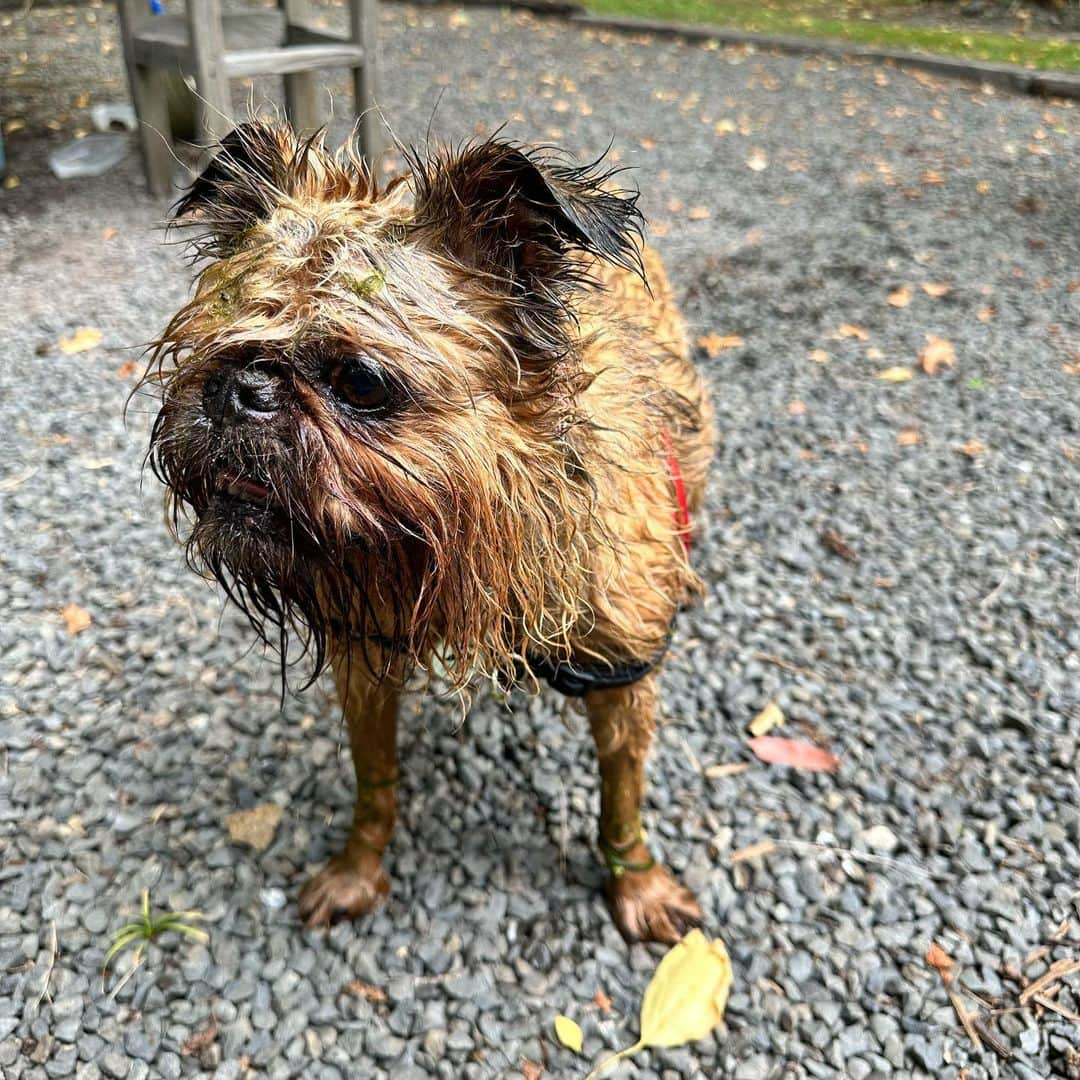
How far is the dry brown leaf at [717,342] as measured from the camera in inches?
218

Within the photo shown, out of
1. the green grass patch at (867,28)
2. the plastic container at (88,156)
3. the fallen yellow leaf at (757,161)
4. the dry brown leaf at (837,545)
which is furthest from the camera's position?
the green grass patch at (867,28)

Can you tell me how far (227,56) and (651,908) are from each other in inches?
229

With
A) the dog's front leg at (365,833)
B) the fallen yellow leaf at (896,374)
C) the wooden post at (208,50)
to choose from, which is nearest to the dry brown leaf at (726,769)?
the dog's front leg at (365,833)

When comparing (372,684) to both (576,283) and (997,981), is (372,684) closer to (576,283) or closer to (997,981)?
(576,283)

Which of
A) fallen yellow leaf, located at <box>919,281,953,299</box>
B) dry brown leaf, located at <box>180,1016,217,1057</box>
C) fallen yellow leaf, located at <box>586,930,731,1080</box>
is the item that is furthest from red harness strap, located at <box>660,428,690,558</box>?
fallen yellow leaf, located at <box>919,281,953,299</box>

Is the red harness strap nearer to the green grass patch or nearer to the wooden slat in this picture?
the wooden slat

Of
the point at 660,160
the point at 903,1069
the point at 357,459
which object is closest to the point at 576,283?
the point at 357,459

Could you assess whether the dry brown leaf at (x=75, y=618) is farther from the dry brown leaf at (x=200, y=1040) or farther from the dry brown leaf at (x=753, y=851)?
the dry brown leaf at (x=753, y=851)

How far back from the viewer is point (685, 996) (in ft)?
8.25

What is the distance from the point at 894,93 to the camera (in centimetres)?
1027

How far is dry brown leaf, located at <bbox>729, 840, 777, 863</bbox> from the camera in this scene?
289 cm

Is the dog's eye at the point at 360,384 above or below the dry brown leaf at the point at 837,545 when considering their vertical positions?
above

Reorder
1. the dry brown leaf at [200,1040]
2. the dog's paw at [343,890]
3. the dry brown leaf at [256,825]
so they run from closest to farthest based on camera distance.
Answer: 1. the dry brown leaf at [200,1040]
2. the dog's paw at [343,890]
3. the dry brown leaf at [256,825]

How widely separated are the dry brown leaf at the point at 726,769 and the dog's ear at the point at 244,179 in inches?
87.7
